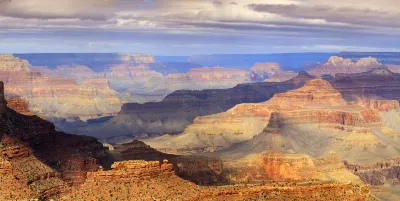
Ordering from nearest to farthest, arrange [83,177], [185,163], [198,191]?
[198,191]
[83,177]
[185,163]

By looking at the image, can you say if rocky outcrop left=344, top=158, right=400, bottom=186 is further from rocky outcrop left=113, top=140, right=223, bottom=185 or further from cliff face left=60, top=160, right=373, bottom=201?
cliff face left=60, top=160, right=373, bottom=201

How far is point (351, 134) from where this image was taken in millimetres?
198875

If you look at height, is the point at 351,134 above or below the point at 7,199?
below

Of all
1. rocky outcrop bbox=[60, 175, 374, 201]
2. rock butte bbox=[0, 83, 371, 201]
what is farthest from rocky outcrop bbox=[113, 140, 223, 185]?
rocky outcrop bbox=[60, 175, 374, 201]

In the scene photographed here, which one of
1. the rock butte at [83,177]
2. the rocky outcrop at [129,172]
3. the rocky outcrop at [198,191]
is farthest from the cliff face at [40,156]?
the rocky outcrop at [198,191]

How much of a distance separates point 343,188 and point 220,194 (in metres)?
11.1

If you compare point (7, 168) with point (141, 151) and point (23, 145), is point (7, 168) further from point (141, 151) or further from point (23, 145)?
point (141, 151)

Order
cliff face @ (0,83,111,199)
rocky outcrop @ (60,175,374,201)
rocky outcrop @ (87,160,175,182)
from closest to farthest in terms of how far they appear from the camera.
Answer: rocky outcrop @ (60,175,374,201), rocky outcrop @ (87,160,175,182), cliff face @ (0,83,111,199)


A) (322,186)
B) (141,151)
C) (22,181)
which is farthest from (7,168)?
(141,151)

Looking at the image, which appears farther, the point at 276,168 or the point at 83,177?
the point at 276,168

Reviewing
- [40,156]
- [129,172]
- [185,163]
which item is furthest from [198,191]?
[185,163]

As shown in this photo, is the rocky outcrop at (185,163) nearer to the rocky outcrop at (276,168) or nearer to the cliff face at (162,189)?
the rocky outcrop at (276,168)

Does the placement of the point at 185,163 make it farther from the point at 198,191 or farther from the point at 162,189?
the point at 162,189

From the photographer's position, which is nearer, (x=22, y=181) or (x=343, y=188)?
(x=343, y=188)
